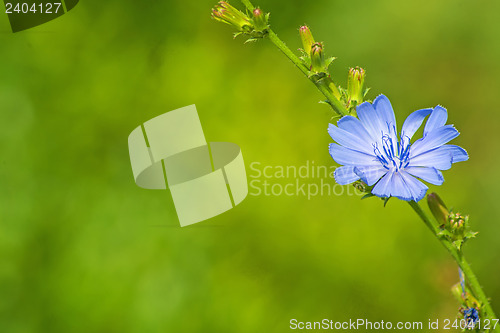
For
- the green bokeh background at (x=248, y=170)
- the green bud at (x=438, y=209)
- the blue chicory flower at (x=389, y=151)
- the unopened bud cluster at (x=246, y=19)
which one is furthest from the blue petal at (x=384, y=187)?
the green bokeh background at (x=248, y=170)

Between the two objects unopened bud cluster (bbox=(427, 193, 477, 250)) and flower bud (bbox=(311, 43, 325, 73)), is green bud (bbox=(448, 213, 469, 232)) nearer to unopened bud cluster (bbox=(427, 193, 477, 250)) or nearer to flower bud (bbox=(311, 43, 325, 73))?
unopened bud cluster (bbox=(427, 193, 477, 250))

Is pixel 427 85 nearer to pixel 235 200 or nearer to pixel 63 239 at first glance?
pixel 235 200

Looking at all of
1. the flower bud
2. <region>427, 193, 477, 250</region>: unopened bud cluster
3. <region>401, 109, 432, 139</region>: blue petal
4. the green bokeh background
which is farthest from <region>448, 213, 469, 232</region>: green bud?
the green bokeh background

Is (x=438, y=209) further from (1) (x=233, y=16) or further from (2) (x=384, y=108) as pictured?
(1) (x=233, y=16)

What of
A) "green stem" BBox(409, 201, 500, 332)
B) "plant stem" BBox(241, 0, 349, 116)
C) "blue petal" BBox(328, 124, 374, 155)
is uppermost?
"plant stem" BBox(241, 0, 349, 116)

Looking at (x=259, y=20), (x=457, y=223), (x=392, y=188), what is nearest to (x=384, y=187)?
(x=392, y=188)

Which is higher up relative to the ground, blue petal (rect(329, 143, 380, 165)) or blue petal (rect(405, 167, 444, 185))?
blue petal (rect(329, 143, 380, 165))
